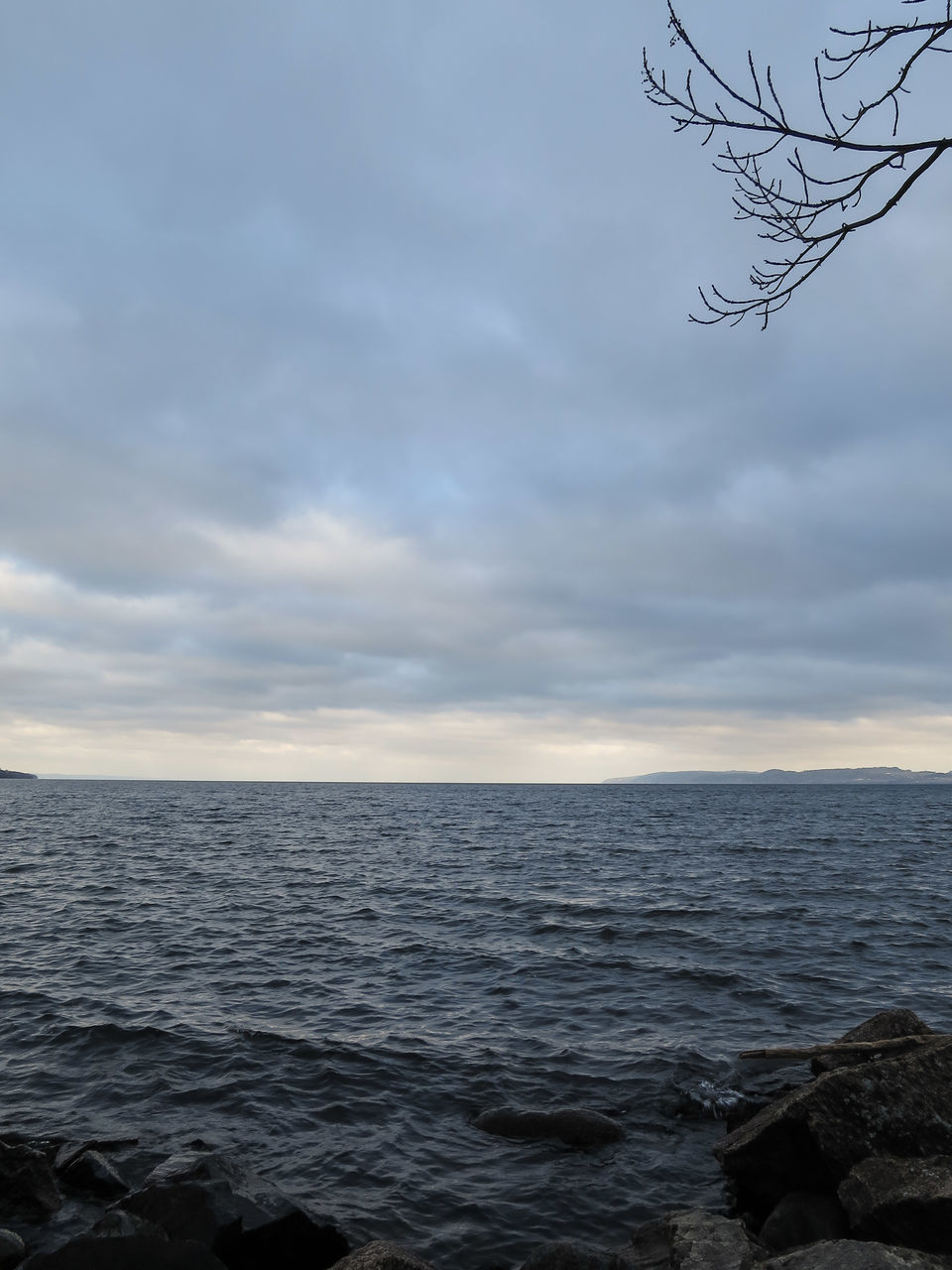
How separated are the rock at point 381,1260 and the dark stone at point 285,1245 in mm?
798

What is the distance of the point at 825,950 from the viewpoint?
56.2 ft

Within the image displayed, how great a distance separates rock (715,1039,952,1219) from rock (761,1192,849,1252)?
0.27 m

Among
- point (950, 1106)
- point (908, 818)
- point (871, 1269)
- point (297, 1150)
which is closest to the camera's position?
point (871, 1269)

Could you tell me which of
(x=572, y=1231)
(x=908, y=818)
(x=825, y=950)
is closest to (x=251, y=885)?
(x=825, y=950)

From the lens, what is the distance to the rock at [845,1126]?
22.3ft

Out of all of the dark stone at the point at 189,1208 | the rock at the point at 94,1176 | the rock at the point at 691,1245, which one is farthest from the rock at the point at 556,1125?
the rock at the point at 94,1176

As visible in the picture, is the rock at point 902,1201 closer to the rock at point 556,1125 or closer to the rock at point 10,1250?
the rock at point 556,1125

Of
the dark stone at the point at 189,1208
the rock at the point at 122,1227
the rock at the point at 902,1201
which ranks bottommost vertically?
the dark stone at the point at 189,1208

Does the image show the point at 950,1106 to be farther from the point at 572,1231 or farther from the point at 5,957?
the point at 5,957

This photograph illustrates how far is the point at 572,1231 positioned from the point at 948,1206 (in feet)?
10.9

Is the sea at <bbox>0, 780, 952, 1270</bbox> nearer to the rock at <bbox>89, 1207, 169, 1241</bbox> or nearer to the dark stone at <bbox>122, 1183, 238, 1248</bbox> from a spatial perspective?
the dark stone at <bbox>122, 1183, 238, 1248</bbox>

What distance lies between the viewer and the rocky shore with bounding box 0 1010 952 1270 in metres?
5.78

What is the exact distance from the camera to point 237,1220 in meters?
6.45

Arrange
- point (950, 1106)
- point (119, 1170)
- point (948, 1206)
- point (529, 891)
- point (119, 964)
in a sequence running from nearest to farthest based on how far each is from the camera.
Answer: point (948, 1206) < point (950, 1106) < point (119, 1170) < point (119, 964) < point (529, 891)
